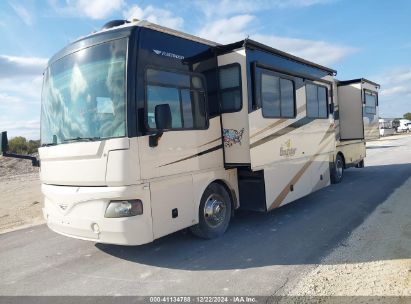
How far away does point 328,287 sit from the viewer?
4.00m

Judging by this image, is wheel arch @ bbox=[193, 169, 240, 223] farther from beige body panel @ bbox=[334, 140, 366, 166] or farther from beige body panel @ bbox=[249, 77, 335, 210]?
beige body panel @ bbox=[334, 140, 366, 166]

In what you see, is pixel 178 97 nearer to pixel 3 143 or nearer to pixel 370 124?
pixel 3 143

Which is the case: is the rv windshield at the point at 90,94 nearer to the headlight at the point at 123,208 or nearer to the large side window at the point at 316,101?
the headlight at the point at 123,208

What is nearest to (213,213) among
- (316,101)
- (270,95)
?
(270,95)

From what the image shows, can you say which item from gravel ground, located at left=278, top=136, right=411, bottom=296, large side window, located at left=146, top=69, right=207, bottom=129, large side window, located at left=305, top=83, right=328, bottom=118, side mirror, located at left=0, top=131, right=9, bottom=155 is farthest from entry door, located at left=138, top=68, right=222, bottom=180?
large side window, located at left=305, top=83, right=328, bottom=118

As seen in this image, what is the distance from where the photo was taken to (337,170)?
35.9 ft

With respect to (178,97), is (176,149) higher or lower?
lower

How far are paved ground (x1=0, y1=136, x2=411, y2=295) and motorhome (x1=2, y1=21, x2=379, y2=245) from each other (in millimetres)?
463

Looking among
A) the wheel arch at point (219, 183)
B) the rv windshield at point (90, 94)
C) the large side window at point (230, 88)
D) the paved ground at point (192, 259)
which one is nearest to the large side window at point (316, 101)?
the paved ground at point (192, 259)

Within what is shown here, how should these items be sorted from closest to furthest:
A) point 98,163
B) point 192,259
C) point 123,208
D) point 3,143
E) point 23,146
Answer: point 123,208 < point 98,163 < point 192,259 < point 3,143 < point 23,146

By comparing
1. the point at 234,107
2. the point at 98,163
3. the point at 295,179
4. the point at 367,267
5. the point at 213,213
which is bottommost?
the point at 367,267

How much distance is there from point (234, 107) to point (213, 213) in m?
1.80

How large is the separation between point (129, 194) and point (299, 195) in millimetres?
4265

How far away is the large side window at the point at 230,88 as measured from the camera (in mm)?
6023
